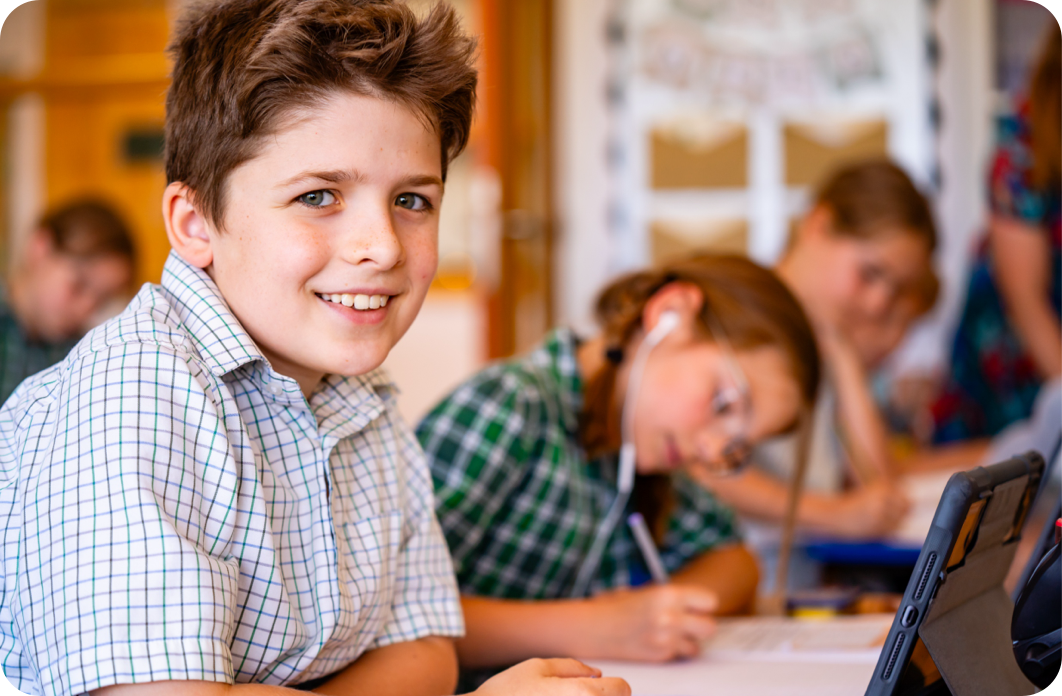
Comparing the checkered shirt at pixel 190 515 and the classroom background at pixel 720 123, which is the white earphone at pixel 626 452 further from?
the classroom background at pixel 720 123

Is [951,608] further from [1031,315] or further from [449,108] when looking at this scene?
[1031,315]

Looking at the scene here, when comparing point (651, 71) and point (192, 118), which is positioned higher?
point (651, 71)

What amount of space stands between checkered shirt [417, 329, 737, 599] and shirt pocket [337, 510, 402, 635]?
304 mm

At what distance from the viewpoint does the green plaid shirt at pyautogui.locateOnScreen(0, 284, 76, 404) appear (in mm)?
2049

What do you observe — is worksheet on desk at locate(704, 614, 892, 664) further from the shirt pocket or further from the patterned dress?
the patterned dress

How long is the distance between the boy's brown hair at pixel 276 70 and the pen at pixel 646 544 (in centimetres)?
61

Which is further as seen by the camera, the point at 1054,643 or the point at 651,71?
the point at 651,71

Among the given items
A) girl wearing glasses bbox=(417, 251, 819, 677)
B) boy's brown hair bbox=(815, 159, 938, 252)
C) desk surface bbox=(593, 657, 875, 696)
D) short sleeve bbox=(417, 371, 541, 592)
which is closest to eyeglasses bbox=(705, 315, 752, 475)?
girl wearing glasses bbox=(417, 251, 819, 677)

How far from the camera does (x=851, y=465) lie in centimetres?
214

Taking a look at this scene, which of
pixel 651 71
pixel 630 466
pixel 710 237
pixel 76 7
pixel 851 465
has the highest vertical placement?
pixel 76 7

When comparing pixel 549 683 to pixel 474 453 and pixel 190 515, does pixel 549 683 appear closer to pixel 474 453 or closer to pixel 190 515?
pixel 190 515

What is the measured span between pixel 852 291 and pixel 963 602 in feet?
4.94

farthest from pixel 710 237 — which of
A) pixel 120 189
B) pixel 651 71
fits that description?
pixel 120 189

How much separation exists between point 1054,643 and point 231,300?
0.60m
